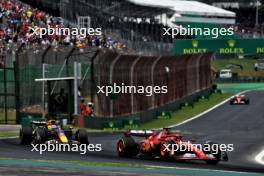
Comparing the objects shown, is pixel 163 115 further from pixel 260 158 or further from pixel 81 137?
pixel 260 158

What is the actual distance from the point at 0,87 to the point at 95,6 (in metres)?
19.0

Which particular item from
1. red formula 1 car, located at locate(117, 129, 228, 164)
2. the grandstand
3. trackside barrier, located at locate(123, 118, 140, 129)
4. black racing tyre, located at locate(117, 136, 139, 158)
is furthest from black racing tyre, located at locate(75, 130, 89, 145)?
the grandstand

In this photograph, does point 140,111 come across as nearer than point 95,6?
Yes

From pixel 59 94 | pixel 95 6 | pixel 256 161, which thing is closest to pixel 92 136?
pixel 59 94

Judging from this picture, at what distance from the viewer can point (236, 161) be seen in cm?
2297

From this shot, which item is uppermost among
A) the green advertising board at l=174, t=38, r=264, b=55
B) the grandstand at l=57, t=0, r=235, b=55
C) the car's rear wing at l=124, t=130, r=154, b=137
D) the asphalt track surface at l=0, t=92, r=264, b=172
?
the grandstand at l=57, t=0, r=235, b=55

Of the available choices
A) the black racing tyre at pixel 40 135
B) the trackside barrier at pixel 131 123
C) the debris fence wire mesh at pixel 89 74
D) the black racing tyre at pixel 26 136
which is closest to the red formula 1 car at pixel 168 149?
the black racing tyre at pixel 40 135

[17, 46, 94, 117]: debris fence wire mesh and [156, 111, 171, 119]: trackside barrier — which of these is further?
[156, 111, 171, 119]: trackside barrier

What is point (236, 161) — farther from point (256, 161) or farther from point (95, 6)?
point (95, 6)

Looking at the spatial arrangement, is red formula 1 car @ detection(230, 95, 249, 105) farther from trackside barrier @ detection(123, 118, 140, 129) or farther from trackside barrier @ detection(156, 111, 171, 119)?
trackside barrier @ detection(123, 118, 140, 129)

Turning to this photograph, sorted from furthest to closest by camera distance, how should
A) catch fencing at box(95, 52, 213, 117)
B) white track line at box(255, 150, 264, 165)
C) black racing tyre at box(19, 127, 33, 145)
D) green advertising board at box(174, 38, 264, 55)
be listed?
green advertising board at box(174, 38, 264, 55), catch fencing at box(95, 52, 213, 117), black racing tyre at box(19, 127, 33, 145), white track line at box(255, 150, 264, 165)

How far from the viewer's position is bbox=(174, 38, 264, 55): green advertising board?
5250 cm

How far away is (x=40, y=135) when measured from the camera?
80.8ft

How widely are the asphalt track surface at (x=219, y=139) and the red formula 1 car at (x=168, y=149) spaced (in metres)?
0.22
